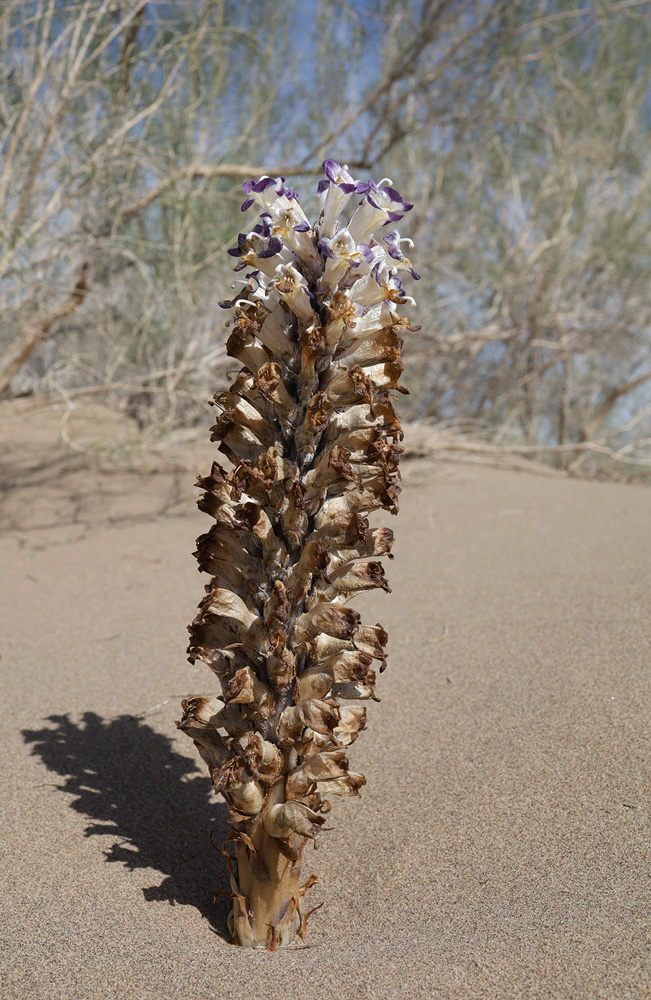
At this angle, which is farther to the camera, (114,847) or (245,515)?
(114,847)

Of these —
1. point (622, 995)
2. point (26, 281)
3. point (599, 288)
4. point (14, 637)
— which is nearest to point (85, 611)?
point (14, 637)

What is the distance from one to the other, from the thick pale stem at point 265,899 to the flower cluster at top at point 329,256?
969 millimetres

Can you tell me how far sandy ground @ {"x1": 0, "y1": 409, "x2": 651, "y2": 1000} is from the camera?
1.36 meters

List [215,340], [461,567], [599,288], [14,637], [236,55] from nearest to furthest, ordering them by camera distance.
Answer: [14,637] → [461,567] → [215,340] → [236,55] → [599,288]

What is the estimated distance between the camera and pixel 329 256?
147 cm

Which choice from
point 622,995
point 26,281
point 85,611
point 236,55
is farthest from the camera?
A: point 236,55

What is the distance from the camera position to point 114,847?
5.77 ft

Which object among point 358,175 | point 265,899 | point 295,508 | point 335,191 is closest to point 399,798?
point 265,899

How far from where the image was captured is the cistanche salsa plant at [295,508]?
58.9 inches

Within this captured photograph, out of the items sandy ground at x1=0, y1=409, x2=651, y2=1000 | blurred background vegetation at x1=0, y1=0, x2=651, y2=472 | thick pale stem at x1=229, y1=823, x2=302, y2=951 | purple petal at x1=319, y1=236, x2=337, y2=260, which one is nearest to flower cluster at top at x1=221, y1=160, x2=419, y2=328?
purple petal at x1=319, y1=236, x2=337, y2=260

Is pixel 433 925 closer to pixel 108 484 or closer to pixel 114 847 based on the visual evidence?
pixel 114 847

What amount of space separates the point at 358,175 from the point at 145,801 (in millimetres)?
4843

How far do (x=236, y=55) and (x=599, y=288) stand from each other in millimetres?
3605

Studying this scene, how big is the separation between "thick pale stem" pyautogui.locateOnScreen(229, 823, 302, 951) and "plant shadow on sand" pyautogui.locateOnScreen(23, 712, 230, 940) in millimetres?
64
